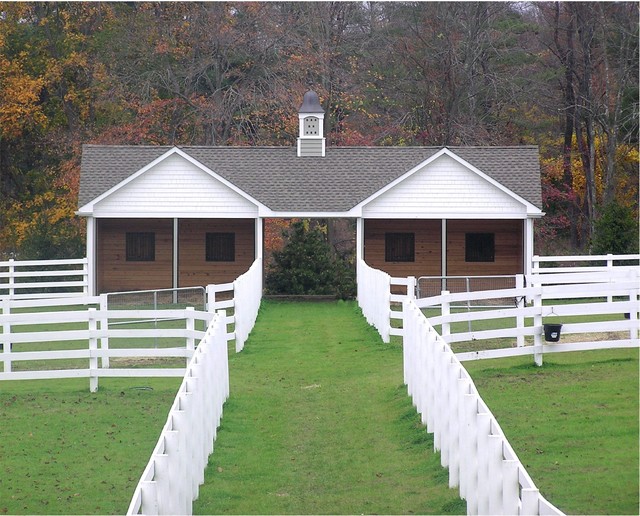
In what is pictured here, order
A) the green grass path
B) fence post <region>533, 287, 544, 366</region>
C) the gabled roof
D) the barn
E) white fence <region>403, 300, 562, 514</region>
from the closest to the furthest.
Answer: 1. white fence <region>403, 300, 562, 514</region>
2. the green grass path
3. fence post <region>533, 287, 544, 366</region>
4. the barn
5. the gabled roof

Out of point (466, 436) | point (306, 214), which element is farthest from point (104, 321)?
point (306, 214)

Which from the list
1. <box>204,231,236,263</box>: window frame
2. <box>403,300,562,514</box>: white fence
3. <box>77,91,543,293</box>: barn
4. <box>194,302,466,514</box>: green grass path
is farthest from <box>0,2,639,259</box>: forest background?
<box>403,300,562,514</box>: white fence

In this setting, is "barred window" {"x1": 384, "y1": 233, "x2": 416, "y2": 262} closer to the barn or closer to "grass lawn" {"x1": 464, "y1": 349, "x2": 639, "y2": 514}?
the barn

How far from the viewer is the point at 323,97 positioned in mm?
48750

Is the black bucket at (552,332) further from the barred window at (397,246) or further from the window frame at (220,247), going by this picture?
the window frame at (220,247)

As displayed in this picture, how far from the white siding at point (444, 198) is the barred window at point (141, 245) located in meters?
7.11

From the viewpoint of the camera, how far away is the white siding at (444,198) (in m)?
34.2

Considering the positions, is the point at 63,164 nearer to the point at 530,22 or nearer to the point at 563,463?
the point at 530,22

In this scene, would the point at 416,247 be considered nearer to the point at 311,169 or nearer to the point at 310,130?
the point at 311,169

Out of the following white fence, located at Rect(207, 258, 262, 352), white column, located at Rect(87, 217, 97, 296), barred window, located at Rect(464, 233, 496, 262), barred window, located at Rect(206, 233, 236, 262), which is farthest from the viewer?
barred window, located at Rect(206, 233, 236, 262)

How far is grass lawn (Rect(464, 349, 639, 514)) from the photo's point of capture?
9359mm

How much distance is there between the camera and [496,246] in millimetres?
36156

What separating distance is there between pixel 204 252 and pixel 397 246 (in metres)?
→ 6.24

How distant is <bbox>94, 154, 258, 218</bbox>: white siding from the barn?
0.10 ft
